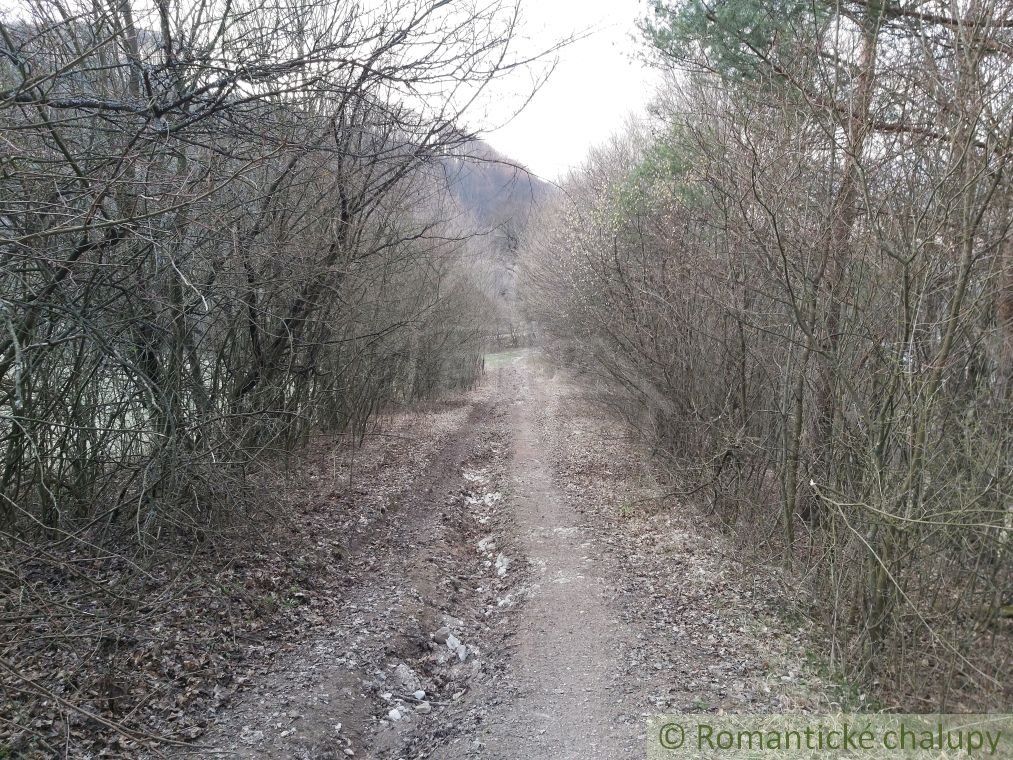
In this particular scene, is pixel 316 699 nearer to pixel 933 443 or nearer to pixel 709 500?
pixel 933 443

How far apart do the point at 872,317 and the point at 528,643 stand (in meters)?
4.12

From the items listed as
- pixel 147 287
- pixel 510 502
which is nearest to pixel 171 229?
pixel 147 287

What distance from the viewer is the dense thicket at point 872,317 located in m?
4.23

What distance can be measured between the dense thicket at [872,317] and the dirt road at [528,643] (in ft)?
2.67

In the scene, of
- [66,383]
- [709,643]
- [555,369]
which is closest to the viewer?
[709,643]

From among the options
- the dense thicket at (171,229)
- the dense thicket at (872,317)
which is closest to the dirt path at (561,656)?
the dense thicket at (872,317)

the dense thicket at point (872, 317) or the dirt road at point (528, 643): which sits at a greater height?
the dense thicket at point (872, 317)

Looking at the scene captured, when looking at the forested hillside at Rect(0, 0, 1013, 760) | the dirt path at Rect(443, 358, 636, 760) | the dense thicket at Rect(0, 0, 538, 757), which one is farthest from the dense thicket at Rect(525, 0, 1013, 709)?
the dense thicket at Rect(0, 0, 538, 757)

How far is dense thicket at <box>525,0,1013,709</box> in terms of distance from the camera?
423 centimetres

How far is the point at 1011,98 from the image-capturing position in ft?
13.5

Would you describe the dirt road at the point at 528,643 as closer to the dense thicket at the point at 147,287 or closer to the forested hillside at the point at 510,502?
the forested hillside at the point at 510,502

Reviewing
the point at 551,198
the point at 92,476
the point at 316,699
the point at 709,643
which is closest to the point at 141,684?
the point at 316,699

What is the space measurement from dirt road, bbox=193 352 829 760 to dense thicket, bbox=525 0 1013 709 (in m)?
0.81

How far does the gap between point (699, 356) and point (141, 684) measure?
7727mm
